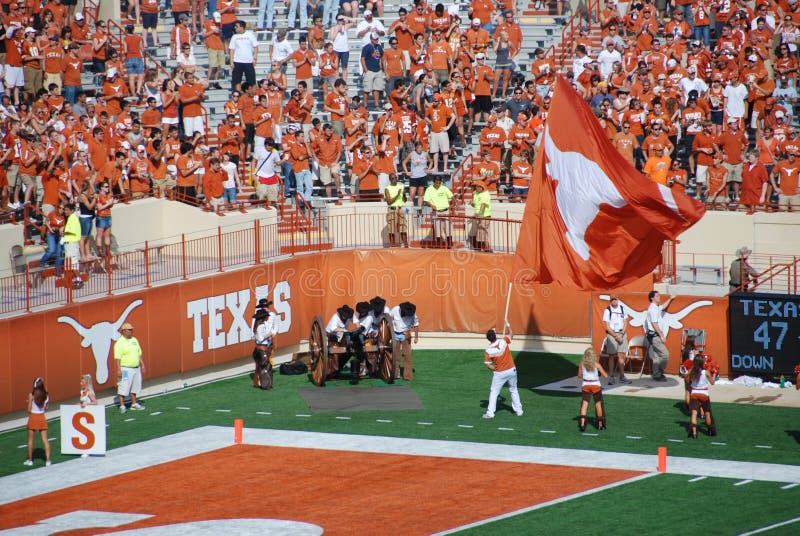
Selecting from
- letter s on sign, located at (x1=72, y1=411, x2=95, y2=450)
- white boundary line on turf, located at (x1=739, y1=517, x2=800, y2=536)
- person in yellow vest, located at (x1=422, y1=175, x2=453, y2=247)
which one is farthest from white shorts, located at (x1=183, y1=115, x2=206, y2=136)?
white boundary line on turf, located at (x1=739, y1=517, x2=800, y2=536)

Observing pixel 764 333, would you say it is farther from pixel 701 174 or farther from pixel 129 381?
pixel 129 381

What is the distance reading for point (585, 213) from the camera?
80.3ft

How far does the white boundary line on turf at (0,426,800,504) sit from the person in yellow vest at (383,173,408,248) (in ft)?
26.6

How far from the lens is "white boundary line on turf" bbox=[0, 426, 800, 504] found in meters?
20.7

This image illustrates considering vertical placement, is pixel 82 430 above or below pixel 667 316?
below

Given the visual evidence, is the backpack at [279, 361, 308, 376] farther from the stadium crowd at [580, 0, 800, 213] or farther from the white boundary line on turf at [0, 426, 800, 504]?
the stadium crowd at [580, 0, 800, 213]

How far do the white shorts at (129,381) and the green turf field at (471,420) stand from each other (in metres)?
0.43

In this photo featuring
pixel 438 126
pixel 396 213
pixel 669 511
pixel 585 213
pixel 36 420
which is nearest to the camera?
pixel 669 511

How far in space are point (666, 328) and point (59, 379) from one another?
38.5ft

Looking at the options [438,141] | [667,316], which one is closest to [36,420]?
[667,316]

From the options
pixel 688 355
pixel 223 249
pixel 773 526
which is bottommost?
pixel 773 526

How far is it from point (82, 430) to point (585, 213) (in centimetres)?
950

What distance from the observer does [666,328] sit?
89.1ft

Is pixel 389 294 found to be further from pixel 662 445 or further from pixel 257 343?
pixel 662 445
